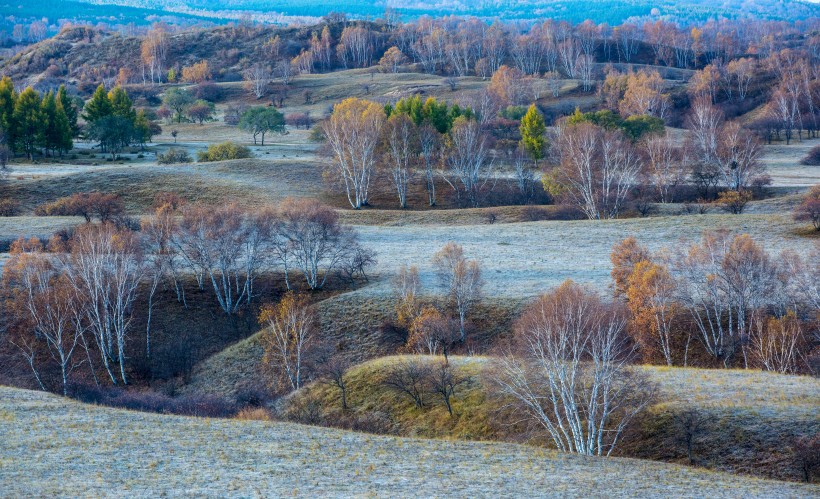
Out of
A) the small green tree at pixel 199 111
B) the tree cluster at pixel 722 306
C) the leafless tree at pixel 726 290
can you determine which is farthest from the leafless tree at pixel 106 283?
the small green tree at pixel 199 111

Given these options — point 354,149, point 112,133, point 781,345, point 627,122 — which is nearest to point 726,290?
point 781,345

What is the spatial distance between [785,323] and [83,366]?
41.8 m

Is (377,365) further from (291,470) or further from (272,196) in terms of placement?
(272,196)

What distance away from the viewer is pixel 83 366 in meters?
49.3

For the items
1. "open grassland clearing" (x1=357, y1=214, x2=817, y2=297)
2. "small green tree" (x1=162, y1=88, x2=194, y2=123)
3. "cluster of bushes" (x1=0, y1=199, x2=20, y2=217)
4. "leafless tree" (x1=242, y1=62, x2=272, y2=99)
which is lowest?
"open grassland clearing" (x1=357, y1=214, x2=817, y2=297)

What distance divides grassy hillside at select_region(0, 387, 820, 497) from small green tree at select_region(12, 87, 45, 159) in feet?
286

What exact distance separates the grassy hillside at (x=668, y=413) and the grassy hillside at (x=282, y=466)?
3.40 metres

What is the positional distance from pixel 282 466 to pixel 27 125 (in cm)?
9747

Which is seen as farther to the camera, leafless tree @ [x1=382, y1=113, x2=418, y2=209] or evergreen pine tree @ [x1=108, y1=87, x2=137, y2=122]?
evergreen pine tree @ [x1=108, y1=87, x2=137, y2=122]

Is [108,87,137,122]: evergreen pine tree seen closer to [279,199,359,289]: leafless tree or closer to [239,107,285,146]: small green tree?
[239,107,285,146]: small green tree

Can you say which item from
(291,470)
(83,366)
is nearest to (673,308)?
(291,470)

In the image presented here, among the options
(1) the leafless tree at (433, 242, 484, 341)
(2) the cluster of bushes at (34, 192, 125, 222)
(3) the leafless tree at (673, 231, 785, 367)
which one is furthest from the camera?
(2) the cluster of bushes at (34, 192, 125, 222)

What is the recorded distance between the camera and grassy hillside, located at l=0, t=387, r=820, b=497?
2159 centimetres

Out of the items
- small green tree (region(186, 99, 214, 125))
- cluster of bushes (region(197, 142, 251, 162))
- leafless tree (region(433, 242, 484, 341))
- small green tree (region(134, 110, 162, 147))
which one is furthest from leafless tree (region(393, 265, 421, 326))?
small green tree (region(186, 99, 214, 125))
